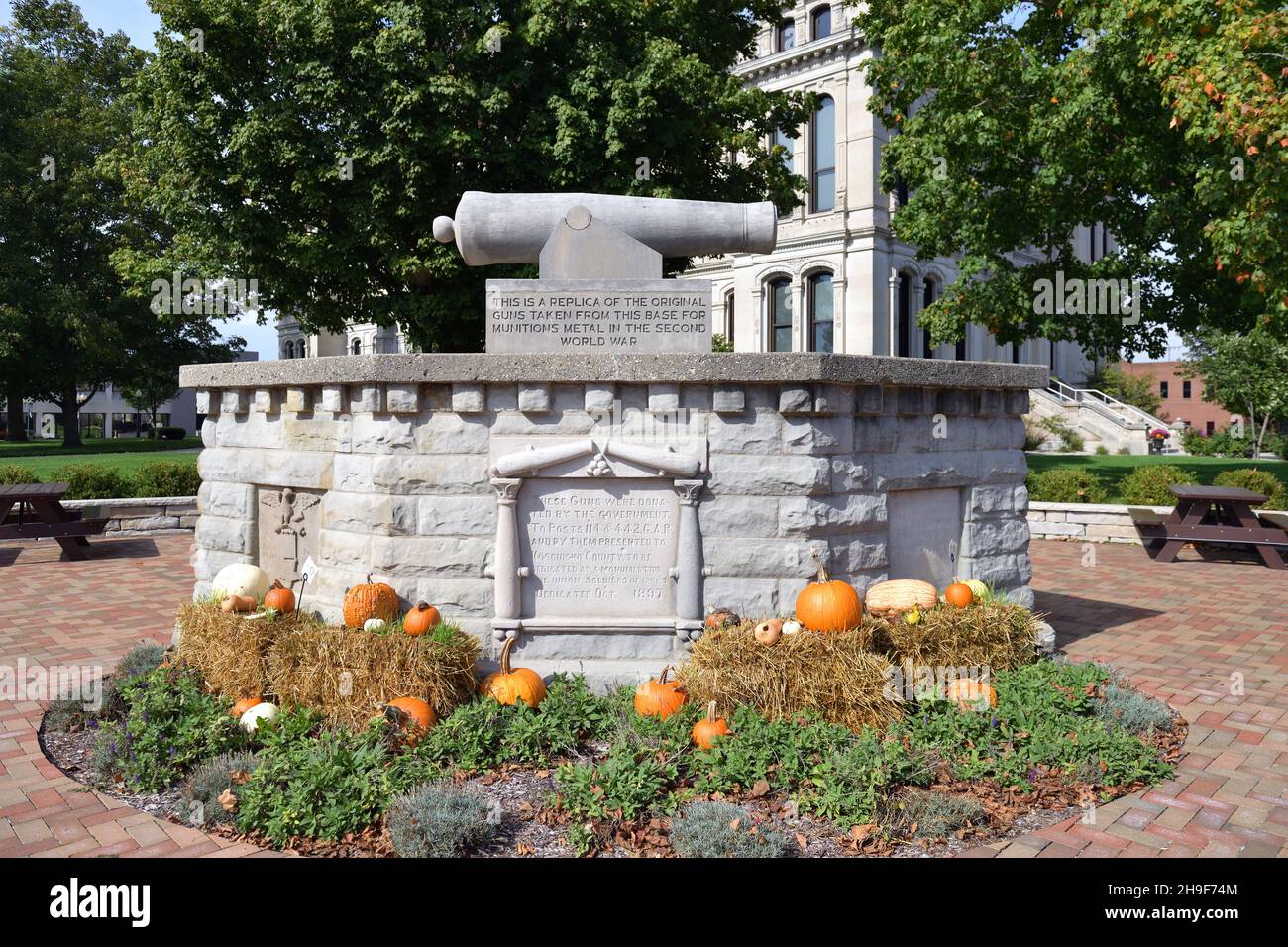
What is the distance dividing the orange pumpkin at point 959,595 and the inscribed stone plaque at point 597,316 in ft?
8.68

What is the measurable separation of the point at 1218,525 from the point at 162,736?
43.4 ft

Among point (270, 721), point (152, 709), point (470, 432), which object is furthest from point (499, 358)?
point (152, 709)

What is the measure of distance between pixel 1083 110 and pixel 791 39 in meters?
21.0

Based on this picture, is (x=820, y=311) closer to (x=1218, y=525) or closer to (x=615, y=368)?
(x=1218, y=525)

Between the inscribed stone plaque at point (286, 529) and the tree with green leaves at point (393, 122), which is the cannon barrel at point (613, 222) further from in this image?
the tree with green leaves at point (393, 122)

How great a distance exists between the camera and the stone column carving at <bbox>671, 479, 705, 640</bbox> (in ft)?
18.7

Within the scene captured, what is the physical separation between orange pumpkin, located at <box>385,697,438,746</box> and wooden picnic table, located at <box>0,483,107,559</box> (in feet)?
31.6

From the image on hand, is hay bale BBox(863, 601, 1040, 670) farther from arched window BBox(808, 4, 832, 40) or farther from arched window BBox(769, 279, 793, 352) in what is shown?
arched window BBox(808, 4, 832, 40)

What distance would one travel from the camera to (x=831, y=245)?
3122cm

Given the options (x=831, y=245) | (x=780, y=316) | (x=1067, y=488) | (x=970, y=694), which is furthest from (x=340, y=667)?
(x=780, y=316)

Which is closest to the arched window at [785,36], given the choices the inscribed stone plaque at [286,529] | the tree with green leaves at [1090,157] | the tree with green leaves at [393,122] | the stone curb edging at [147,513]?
the tree with green leaves at [1090,157]

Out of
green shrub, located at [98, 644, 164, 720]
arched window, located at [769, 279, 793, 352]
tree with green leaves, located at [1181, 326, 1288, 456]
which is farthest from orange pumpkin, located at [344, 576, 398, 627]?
tree with green leaves, located at [1181, 326, 1288, 456]

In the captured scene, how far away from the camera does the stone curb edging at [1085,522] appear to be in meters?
13.8

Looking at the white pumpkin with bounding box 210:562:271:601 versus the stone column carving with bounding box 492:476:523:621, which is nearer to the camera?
the stone column carving with bounding box 492:476:523:621
